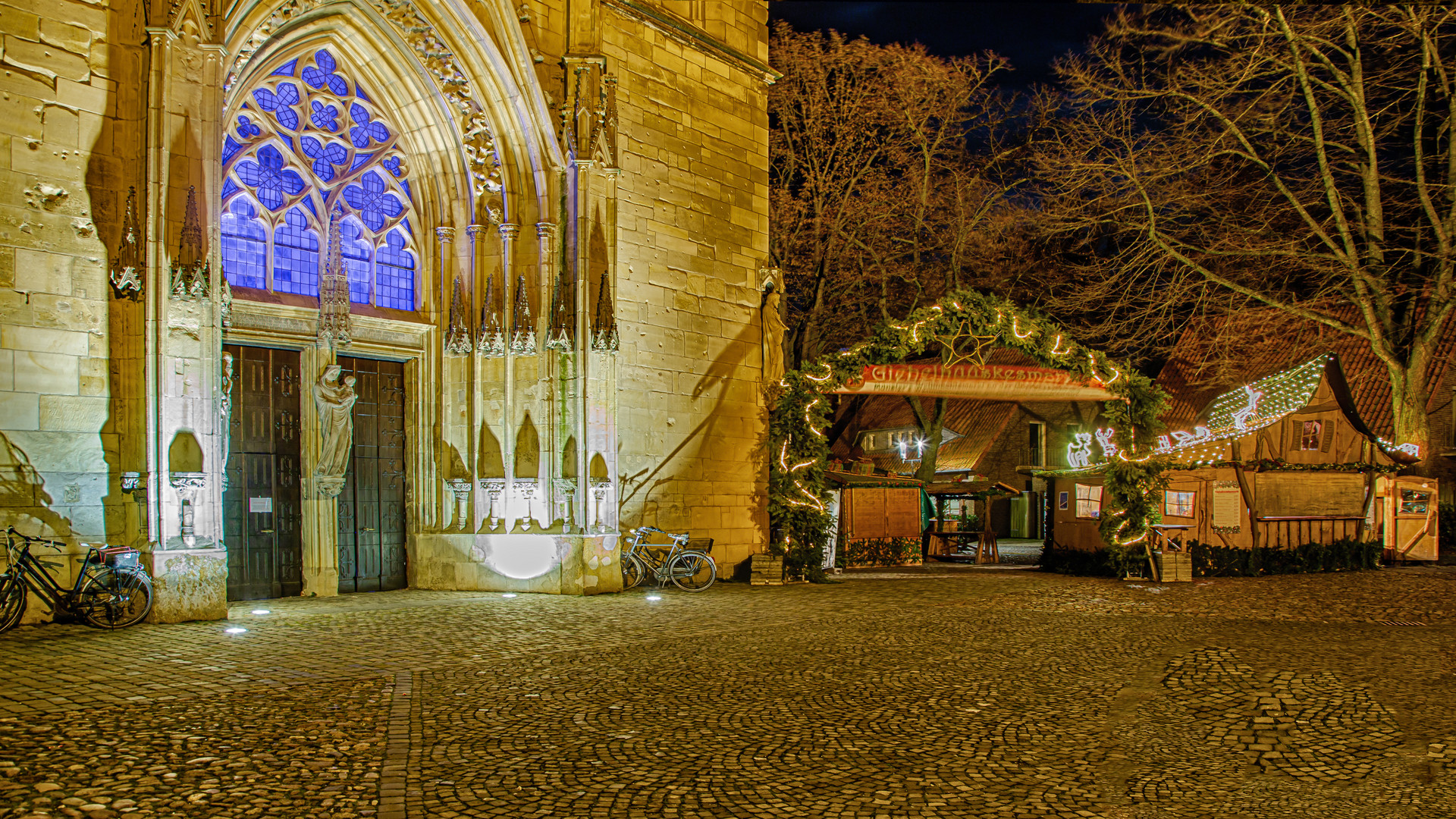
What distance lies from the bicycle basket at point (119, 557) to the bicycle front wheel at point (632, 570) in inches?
228

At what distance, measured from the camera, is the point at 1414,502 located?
19.8 meters

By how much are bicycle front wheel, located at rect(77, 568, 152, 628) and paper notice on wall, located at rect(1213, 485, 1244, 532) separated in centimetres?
1503

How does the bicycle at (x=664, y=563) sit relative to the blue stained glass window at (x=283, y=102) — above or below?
below

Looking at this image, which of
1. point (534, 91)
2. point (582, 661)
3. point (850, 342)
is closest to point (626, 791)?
point (582, 661)

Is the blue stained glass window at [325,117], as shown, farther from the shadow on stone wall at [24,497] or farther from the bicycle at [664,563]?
the bicycle at [664,563]

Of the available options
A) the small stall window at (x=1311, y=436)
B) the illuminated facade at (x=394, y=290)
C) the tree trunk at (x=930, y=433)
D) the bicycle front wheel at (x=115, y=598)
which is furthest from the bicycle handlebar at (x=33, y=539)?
the tree trunk at (x=930, y=433)

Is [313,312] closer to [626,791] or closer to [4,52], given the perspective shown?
[4,52]

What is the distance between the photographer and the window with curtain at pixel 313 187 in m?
12.4

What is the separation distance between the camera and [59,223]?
9.77m

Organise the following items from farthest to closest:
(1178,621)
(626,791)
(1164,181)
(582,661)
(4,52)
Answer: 1. (1164,181)
2. (1178,621)
3. (4,52)
4. (582,661)
5. (626,791)

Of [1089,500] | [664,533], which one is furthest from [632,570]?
[1089,500]

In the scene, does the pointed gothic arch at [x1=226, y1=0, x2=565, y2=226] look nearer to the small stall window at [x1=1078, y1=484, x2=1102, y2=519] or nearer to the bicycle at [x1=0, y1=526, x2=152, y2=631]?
the bicycle at [x1=0, y1=526, x2=152, y2=631]

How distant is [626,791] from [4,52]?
906 centimetres

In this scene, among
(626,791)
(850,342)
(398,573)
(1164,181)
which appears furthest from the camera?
(850,342)
